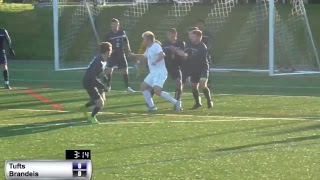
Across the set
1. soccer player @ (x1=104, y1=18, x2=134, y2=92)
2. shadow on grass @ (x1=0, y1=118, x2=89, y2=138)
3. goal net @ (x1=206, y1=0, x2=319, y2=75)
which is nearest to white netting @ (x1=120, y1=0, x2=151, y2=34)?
goal net @ (x1=206, y1=0, x2=319, y2=75)

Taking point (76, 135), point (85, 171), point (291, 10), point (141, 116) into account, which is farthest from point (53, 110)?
point (291, 10)

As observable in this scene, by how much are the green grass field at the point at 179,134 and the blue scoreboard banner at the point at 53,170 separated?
15.4 feet

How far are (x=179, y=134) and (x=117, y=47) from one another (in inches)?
351

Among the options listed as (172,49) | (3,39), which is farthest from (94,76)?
(3,39)

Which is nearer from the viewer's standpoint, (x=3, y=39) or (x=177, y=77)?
(x=177, y=77)

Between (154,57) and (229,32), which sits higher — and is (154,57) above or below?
above

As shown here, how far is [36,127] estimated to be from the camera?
61.5ft

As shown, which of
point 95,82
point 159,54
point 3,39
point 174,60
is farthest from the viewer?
point 3,39

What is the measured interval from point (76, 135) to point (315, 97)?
28.9 feet

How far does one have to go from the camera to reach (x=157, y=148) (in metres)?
15.8

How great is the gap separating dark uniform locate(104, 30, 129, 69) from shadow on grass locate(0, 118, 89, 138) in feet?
20.5

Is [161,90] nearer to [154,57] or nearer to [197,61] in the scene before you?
[154,57]

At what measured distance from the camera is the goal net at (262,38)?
1280 inches

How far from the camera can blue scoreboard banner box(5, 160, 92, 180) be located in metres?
8.41
